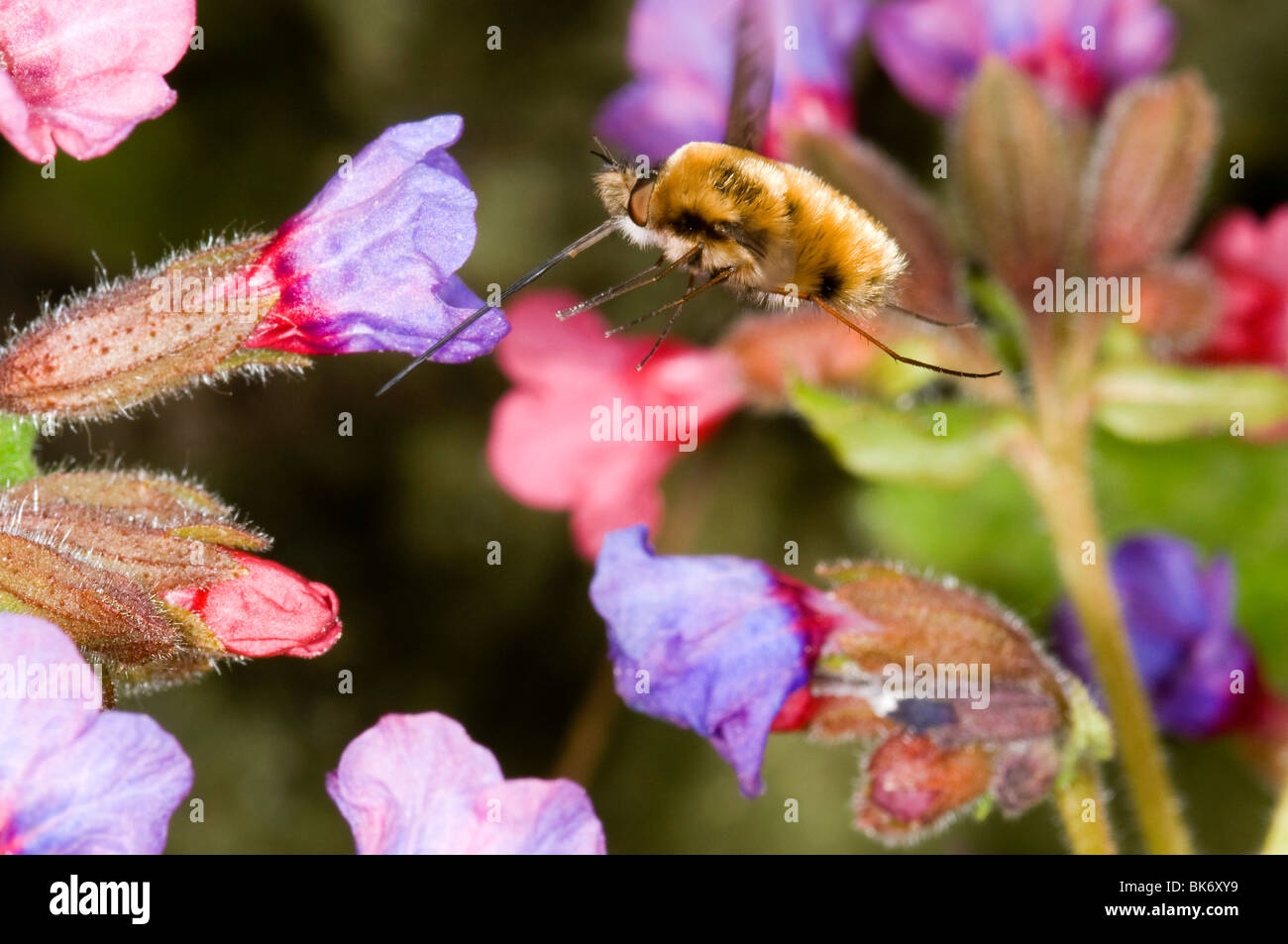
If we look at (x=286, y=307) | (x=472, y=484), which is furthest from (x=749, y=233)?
(x=472, y=484)

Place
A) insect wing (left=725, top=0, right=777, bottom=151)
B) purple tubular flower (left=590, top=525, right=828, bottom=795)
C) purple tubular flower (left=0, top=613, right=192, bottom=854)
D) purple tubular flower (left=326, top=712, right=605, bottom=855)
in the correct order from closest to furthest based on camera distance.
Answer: purple tubular flower (left=0, top=613, right=192, bottom=854), purple tubular flower (left=326, top=712, right=605, bottom=855), purple tubular flower (left=590, top=525, right=828, bottom=795), insect wing (left=725, top=0, right=777, bottom=151)

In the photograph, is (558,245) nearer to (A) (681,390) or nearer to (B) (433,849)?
(A) (681,390)

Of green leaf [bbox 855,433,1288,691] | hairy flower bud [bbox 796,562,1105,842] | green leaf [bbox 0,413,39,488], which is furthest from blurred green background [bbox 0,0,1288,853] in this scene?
green leaf [bbox 0,413,39,488]

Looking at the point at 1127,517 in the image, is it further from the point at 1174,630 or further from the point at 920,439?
the point at 920,439

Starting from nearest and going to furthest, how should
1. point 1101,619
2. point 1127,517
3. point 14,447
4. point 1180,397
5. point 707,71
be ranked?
1. point 14,447
2. point 1101,619
3. point 1180,397
4. point 707,71
5. point 1127,517

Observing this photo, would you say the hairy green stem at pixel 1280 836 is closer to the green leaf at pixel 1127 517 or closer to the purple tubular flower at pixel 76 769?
the green leaf at pixel 1127 517

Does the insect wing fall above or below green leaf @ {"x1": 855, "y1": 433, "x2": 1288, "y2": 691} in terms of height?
above

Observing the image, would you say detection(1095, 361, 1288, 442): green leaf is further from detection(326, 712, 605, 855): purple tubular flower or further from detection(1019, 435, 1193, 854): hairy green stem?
detection(326, 712, 605, 855): purple tubular flower
